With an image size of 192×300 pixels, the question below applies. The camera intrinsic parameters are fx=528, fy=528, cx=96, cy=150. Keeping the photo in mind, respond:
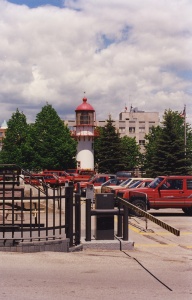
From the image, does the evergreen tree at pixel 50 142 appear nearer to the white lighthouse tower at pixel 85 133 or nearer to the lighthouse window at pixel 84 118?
the white lighthouse tower at pixel 85 133

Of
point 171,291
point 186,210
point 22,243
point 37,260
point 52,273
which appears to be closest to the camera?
point 171,291

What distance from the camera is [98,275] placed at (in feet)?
28.6

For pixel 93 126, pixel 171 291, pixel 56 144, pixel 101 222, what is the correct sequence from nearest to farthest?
1. pixel 171 291
2. pixel 101 222
3. pixel 56 144
4. pixel 93 126

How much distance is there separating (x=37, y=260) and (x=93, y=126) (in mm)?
67491

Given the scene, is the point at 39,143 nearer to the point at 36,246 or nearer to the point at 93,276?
the point at 36,246

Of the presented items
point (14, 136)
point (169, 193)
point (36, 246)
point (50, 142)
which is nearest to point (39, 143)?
point (50, 142)

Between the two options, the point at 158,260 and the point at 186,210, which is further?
the point at 186,210

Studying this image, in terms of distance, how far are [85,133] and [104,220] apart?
6453 centimetres

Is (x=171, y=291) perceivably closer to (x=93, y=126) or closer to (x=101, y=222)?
(x=101, y=222)

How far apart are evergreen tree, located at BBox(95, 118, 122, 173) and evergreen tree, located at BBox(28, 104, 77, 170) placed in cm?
589

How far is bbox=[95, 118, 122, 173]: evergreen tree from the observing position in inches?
2667

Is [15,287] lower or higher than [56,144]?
lower

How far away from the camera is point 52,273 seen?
28.6 feet

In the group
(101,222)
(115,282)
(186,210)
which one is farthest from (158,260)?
(186,210)
